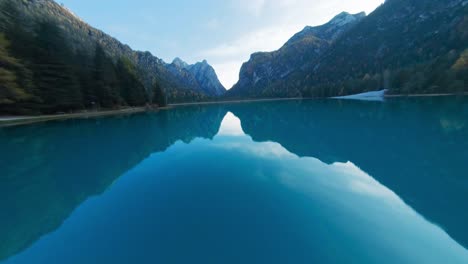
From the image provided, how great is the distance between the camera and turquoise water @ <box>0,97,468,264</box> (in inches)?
130

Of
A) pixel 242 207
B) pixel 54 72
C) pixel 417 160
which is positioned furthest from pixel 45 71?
pixel 417 160

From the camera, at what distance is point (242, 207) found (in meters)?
4.74

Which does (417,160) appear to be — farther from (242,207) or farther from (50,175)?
(50,175)

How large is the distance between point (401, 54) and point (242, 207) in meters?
130

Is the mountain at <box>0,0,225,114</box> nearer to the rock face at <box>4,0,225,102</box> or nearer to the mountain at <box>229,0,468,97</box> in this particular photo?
the rock face at <box>4,0,225,102</box>

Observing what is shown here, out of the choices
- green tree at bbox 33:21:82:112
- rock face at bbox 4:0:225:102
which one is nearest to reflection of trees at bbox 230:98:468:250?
green tree at bbox 33:21:82:112

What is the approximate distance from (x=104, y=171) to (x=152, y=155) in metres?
2.53

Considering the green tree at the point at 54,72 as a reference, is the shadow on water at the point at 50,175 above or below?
below

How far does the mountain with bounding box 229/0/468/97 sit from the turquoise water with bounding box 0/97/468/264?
63495mm

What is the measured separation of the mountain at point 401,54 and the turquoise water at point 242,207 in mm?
63495

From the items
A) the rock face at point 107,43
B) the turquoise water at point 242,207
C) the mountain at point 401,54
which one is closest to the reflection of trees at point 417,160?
the turquoise water at point 242,207

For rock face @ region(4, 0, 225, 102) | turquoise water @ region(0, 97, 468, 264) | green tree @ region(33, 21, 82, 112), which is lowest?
turquoise water @ region(0, 97, 468, 264)

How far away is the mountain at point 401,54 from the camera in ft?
175

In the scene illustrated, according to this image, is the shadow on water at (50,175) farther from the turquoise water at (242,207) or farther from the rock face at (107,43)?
the rock face at (107,43)
